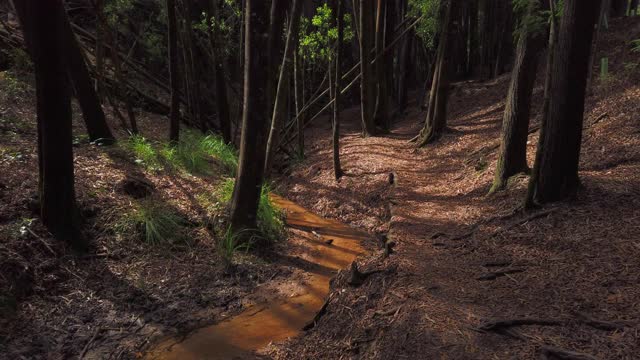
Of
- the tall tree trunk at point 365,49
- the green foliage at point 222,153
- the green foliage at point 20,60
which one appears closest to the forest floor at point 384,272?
the green foliage at point 222,153

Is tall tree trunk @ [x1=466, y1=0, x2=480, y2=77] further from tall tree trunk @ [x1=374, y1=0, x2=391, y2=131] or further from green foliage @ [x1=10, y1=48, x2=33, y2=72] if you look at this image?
green foliage @ [x1=10, y1=48, x2=33, y2=72]

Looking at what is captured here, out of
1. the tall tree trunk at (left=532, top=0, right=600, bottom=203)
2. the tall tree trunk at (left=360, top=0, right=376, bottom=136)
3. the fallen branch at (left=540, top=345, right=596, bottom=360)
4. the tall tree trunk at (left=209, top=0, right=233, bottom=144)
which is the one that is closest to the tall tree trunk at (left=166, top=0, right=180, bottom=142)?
the tall tree trunk at (left=209, top=0, right=233, bottom=144)

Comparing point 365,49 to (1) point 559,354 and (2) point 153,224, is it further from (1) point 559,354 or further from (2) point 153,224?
(1) point 559,354

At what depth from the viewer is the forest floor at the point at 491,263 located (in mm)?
3686

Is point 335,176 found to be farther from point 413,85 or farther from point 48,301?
point 413,85

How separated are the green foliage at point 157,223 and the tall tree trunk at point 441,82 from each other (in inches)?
316

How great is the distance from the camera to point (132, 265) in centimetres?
593

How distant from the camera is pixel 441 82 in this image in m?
12.5

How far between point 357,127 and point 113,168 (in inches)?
512

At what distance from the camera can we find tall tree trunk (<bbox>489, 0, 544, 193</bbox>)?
305 inches

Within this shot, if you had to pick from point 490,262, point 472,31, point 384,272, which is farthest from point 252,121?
point 472,31

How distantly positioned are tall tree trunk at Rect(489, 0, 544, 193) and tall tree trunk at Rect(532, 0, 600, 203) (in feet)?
5.43

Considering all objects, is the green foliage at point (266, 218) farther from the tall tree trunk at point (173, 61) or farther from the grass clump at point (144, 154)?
the tall tree trunk at point (173, 61)

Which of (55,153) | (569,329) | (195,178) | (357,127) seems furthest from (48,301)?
(357,127)
